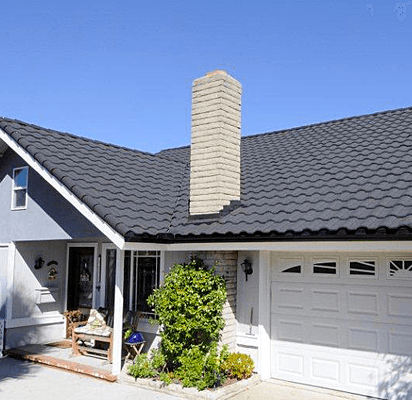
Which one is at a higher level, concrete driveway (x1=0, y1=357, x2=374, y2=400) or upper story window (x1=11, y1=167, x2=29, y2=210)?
upper story window (x1=11, y1=167, x2=29, y2=210)

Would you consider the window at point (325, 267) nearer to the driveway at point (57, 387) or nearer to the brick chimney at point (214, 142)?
the brick chimney at point (214, 142)

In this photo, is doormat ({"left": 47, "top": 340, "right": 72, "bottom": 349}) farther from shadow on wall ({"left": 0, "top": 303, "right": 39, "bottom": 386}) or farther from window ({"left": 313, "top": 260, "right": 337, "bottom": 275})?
→ window ({"left": 313, "top": 260, "right": 337, "bottom": 275})

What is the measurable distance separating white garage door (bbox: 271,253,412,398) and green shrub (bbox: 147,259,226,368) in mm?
1117

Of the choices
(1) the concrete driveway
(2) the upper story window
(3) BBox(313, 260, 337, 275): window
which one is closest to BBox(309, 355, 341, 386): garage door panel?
(1) the concrete driveway

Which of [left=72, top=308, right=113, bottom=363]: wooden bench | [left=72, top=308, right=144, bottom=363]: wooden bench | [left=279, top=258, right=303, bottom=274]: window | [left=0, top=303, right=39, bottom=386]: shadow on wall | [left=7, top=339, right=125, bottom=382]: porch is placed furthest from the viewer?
[left=72, top=308, right=113, bottom=363]: wooden bench

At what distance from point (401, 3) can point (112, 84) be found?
915 centimetres

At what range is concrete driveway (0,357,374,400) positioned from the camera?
8016mm

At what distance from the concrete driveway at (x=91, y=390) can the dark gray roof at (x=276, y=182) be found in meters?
2.58

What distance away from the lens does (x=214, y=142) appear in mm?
9742

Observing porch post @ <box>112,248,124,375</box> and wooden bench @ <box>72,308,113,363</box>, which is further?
wooden bench @ <box>72,308,113,363</box>

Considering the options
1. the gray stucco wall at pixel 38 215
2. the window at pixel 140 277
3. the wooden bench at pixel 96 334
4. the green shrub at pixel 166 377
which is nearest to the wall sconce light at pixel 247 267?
the window at pixel 140 277

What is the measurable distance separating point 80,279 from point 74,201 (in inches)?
164

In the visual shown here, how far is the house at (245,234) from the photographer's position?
782cm

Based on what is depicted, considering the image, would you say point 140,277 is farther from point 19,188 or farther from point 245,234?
point 19,188
